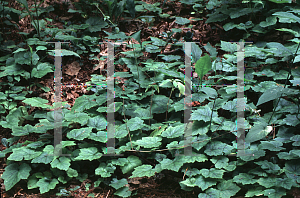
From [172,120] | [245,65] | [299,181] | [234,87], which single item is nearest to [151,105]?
[172,120]

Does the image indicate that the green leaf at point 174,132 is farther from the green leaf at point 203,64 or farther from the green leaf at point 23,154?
the green leaf at point 23,154

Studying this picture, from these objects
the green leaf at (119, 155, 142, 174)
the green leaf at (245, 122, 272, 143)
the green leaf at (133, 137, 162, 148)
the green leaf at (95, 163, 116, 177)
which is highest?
the green leaf at (245, 122, 272, 143)

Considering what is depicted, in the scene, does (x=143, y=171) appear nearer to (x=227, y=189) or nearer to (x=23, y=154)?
(x=227, y=189)

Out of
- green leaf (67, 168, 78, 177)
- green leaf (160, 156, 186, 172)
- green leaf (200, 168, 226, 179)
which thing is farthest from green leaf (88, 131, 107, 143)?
green leaf (200, 168, 226, 179)

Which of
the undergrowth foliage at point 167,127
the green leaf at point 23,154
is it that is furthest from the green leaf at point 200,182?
the green leaf at point 23,154

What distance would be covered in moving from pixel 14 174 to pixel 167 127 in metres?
1.30

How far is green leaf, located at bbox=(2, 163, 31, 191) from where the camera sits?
194 centimetres

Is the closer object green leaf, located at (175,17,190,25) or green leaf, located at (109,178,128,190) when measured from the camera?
green leaf, located at (109,178,128,190)

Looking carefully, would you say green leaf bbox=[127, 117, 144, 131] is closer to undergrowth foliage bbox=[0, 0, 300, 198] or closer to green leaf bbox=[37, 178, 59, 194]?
undergrowth foliage bbox=[0, 0, 300, 198]

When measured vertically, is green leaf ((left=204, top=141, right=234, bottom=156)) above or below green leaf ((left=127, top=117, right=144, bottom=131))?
below

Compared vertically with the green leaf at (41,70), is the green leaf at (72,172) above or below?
below

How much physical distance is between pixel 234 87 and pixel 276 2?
1283 millimetres

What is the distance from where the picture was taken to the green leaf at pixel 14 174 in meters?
1.94

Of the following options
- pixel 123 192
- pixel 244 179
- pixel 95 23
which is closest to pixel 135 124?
pixel 123 192
